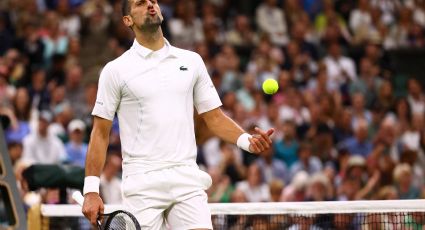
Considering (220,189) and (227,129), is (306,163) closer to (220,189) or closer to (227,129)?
(220,189)

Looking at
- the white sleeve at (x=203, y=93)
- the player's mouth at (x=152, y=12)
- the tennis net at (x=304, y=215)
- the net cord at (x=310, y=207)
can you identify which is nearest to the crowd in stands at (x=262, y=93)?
the tennis net at (x=304, y=215)

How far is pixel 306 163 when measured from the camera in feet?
52.4

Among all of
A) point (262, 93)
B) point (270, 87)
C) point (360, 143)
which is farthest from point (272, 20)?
point (270, 87)

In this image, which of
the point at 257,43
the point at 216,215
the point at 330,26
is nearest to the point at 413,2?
the point at 330,26

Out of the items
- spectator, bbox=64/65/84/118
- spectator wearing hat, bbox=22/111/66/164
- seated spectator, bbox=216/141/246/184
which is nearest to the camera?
spectator wearing hat, bbox=22/111/66/164

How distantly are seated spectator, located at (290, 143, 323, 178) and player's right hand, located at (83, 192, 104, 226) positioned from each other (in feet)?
28.5

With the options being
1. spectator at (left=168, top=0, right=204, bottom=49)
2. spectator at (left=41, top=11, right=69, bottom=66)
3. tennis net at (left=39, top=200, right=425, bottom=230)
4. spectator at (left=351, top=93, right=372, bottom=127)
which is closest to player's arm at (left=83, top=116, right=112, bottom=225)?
tennis net at (left=39, top=200, right=425, bottom=230)

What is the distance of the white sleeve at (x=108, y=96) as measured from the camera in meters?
7.45

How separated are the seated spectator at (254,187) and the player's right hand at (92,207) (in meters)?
7.20

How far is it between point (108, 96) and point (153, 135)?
1.37ft

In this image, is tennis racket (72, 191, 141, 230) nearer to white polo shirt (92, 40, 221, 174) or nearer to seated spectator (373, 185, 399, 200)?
white polo shirt (92, 40, 221, 174)

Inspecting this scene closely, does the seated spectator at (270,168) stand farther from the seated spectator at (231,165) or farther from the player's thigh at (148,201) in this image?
the player's thigh at (148,201)

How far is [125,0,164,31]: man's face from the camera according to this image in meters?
7.56

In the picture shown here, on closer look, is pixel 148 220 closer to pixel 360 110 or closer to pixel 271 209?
pixel 271 209
